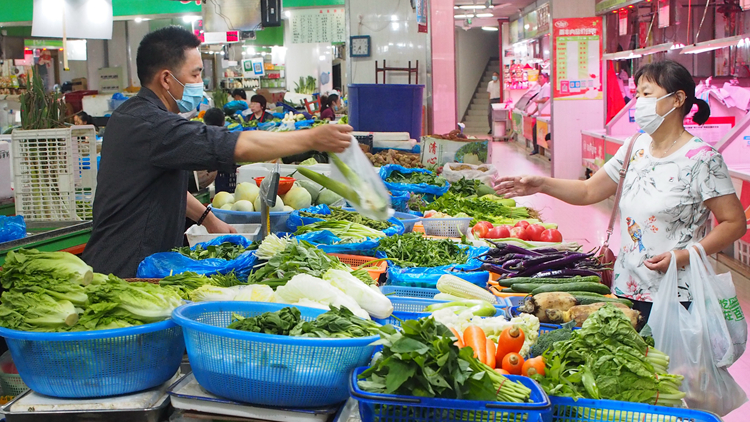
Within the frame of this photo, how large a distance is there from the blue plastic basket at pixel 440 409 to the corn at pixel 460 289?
4.20 ft

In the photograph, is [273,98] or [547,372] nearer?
[547,372]

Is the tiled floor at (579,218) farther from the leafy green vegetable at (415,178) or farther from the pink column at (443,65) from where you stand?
the pink column at (443,65)

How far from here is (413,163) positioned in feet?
23.0

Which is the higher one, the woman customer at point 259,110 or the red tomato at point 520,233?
the woman customer at point 259,110

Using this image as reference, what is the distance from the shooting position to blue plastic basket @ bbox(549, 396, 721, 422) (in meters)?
1.84

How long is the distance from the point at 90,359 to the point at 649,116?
2727 millimetres

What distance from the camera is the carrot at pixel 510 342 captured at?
2.15 meters

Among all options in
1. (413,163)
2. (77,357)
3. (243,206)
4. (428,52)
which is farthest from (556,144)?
(77,357)

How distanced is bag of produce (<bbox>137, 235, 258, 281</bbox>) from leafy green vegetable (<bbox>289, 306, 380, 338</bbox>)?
3.29 ft

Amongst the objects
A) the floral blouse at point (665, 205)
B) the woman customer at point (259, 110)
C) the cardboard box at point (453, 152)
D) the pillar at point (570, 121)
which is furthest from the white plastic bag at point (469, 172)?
the pillar at point (570, 121)

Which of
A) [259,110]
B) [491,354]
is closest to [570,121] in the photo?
[259,110]

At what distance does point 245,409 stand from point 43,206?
4021 millimetres

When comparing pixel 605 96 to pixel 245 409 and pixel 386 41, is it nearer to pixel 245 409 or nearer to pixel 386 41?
pixel 386 41

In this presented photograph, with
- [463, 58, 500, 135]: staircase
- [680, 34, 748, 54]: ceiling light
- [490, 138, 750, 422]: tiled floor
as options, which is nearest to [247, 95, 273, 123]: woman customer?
[490, 138, 750, 422]: tiled floor
